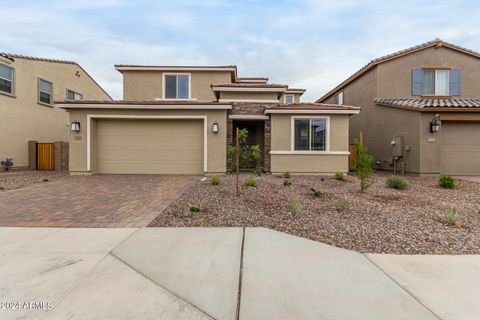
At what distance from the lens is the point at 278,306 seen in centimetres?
228

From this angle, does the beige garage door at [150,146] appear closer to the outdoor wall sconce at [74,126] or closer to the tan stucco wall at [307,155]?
the outdoor wall sconce at [74,126]

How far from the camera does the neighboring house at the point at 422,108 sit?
1146 centimetres

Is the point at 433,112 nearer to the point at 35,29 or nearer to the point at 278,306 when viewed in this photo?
the point at 278,306

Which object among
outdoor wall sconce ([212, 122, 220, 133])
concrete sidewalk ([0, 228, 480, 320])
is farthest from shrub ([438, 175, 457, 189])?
outdoor wall sconce ([212, 122, 220, 133])

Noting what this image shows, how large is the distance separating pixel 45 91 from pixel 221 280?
18718 mm

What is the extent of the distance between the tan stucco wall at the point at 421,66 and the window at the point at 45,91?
67.4ft

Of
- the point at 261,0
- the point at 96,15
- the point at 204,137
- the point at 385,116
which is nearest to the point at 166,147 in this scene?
A: the point at 204,137

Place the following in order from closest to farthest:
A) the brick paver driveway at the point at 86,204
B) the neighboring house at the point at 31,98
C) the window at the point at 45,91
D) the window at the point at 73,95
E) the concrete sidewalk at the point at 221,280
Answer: the concrete sidewalk at the point at 221,280 → the brick paver driveway at the point at 86,204 → the neighboring house at the point at 31,98 → the window at the point at 45,91 → the window at the point at 73,95

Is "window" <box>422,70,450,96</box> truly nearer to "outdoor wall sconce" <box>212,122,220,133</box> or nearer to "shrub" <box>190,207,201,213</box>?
"outdoor wall sconce" <box>212,122,220,133</box>

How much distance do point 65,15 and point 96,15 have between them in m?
1.14

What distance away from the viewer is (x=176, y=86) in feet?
52.6

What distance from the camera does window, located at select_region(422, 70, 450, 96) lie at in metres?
14.3

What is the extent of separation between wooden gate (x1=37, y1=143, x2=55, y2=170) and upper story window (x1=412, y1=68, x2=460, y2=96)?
2178cm

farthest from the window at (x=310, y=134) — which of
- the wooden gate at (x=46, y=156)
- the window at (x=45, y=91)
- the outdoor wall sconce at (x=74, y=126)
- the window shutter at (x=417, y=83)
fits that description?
the window at (x=45, y=91)
